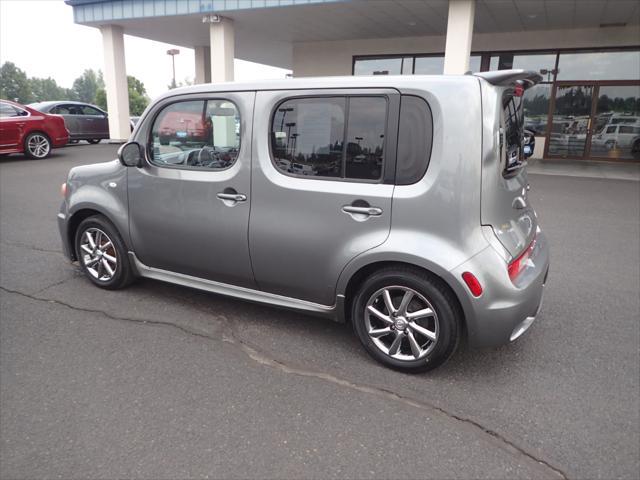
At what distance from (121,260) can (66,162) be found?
1076cm

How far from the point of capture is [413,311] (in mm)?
3043

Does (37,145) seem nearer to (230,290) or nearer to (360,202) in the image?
(230,290)

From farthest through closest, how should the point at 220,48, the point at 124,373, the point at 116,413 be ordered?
the point at 220,48 < the point at 124,373 < the point at 116,413

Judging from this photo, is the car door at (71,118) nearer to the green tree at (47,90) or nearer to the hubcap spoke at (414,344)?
the hubcap spoke at (414,344)

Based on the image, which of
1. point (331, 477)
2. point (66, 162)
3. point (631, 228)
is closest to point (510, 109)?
point (331, 477)

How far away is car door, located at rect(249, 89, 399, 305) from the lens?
9.84 ft

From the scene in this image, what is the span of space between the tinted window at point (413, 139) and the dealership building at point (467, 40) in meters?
10.1

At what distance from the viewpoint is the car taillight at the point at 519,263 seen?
113 inches

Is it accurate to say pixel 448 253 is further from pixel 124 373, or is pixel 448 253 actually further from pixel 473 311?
pixel 124 373

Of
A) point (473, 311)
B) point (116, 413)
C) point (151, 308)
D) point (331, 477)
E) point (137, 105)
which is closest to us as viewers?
point (331, 477)

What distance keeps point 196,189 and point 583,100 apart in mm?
15344

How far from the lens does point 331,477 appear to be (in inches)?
87.7

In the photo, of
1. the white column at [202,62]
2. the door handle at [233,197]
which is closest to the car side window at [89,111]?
the white column at [202,62]

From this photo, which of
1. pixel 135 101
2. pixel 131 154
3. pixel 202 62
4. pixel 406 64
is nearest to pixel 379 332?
pixel 131 154
